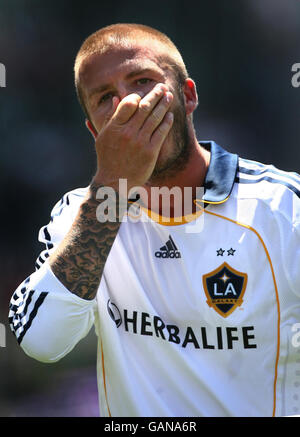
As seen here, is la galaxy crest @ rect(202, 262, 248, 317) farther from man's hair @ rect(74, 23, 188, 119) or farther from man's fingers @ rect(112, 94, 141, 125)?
man's hair @ rect(74, 23, 188, 119)

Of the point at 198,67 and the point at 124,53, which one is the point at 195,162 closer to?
the point at 124,53

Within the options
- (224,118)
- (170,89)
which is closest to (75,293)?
(170,89)

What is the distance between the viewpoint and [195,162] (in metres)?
2.13

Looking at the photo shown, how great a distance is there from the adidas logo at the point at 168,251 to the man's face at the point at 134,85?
24 centimetres

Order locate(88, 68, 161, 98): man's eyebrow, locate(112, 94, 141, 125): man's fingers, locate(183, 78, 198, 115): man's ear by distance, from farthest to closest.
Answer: locate(183, 78, 198, 115): man's ear → locate(88, 68, 161, 98): man's eyebrow → locate(112, 94, 141, 125): man's fingers

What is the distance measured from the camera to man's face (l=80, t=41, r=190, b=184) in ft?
6.49

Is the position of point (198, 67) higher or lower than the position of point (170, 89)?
higher

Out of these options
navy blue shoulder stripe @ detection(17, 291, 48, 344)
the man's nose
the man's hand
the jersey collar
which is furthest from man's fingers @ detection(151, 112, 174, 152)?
navy blue shoulder stripe @ detection(17, 291, 48, 344)

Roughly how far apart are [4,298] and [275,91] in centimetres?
272

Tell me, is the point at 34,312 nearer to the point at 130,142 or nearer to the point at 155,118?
the point at 130,142

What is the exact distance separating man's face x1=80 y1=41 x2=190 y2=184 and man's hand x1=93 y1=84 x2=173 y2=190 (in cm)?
23

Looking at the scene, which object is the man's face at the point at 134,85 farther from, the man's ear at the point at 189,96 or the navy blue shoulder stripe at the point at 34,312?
the navy blue shoulder stripe at the point at 34,312

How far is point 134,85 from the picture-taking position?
1.98 m

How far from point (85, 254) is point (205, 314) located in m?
0.46
